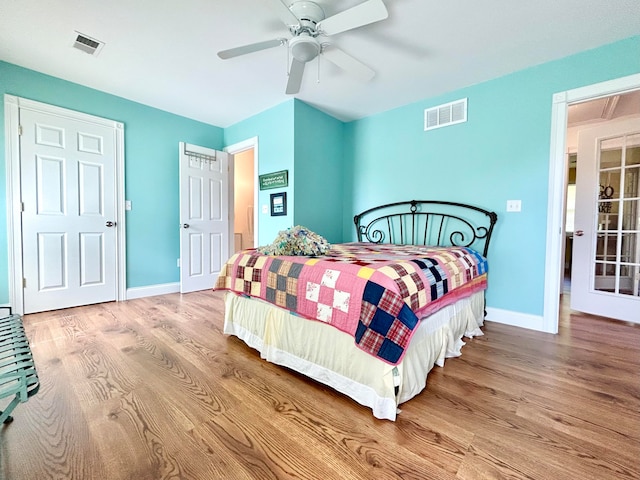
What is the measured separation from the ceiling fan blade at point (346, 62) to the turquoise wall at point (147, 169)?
8.62 feet

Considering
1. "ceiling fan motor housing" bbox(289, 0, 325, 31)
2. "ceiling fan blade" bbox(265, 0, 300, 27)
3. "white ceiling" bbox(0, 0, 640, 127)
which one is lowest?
"ceiling fan blade" bbox(265, 0, 300, 27)

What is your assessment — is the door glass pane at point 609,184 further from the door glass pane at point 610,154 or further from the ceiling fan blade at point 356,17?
the ceiling fan blade at point 356,17

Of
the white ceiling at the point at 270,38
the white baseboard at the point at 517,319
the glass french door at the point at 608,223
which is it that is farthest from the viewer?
the glass french door at the point at 608,223

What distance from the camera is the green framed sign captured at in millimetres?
3352

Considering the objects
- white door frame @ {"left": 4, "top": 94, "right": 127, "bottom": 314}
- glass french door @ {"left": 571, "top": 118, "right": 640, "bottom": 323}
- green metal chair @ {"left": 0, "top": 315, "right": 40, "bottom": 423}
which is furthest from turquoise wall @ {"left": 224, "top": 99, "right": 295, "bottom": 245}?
glass french door @ {"left": 571, "top": 118, "right": 640, "bottom": 323}

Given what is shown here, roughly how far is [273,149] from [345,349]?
2785mm

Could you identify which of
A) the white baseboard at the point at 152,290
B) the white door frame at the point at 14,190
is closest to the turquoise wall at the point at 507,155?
the white baseboard at the point at 152,290

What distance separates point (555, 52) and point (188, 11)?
2.97m

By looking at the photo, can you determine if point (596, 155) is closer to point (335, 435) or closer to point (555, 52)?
point (555, 52)

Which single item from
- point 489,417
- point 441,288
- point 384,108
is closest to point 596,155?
point 384,108

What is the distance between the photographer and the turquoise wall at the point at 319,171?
11.0ft

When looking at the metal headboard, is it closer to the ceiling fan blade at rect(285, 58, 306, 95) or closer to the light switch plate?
the light switch plate

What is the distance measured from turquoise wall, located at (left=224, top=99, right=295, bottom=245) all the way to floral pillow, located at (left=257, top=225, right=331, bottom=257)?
1.35 metres

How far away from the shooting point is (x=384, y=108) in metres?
3.48
